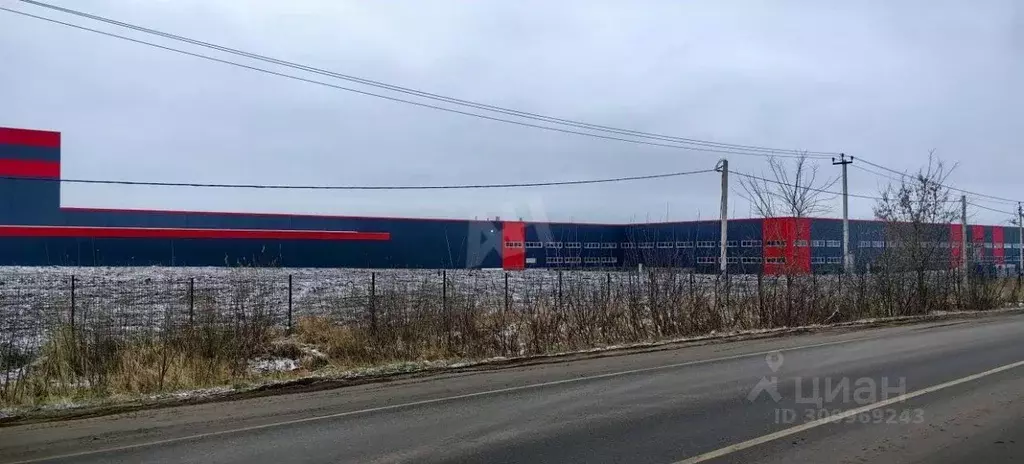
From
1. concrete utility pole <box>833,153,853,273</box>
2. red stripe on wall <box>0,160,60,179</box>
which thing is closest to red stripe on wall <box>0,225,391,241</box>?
red stripe on wall <box>0,160,60,179</box>

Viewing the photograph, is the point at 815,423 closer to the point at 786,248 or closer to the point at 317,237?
the point at 786,248

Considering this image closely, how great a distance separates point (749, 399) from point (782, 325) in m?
13.8

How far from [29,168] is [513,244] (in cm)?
2986

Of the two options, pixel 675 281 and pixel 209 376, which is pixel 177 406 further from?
pixel 675 281

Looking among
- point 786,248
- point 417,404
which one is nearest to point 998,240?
point 786,248

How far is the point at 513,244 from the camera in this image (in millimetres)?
54219

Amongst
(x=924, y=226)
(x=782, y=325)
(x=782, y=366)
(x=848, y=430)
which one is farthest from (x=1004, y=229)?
(x=848, y=430)

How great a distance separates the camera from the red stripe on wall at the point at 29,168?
4288 centimetres

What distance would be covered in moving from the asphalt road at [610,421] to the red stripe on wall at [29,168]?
4001 cm

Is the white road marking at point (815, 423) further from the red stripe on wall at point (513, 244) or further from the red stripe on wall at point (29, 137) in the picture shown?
the red stripe on wall at point (29, 137)

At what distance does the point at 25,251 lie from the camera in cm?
3966
